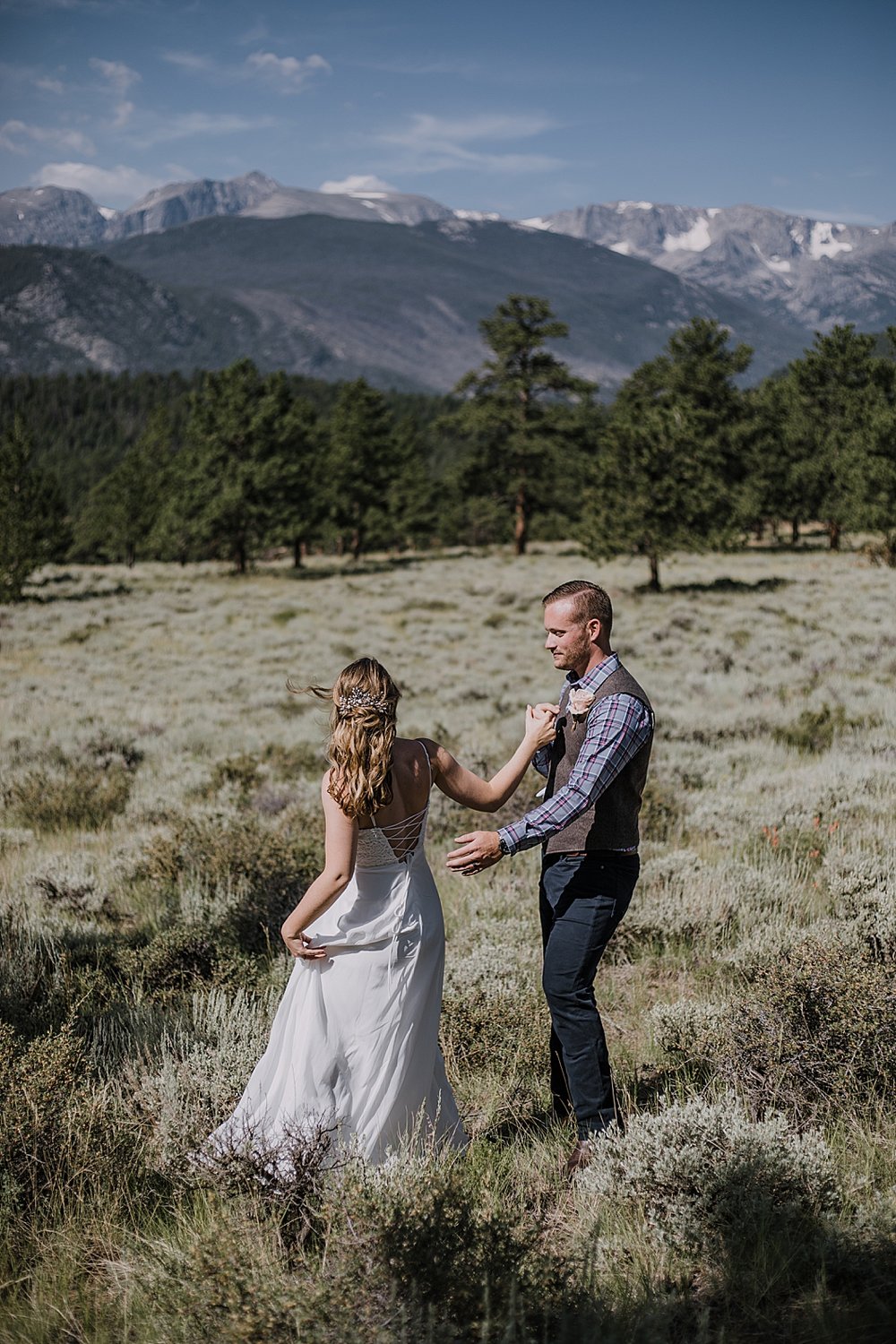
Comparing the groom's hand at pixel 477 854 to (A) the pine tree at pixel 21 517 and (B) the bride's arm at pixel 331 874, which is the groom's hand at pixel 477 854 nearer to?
(B) the bride's arm at pixel 331 874

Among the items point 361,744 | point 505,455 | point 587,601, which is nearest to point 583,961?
point 361,744

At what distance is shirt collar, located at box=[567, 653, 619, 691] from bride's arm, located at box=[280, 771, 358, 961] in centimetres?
106

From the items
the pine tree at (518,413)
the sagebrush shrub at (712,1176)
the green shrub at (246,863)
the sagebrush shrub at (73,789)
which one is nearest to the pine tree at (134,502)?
the pine tree at (518,413)

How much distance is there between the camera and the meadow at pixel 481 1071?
8.05ft

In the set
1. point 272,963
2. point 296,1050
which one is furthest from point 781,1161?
point 272,963

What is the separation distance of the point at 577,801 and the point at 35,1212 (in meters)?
2.26

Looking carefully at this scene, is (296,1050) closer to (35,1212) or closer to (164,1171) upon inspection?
(164,1171)

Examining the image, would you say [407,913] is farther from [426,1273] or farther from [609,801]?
[426,1273]

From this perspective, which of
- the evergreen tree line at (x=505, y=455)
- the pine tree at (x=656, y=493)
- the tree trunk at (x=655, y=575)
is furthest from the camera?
the evergreen tree line at (x=505, y=455)

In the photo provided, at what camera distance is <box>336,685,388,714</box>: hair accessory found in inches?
123

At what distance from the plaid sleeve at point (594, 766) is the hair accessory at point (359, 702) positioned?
627 millimetres

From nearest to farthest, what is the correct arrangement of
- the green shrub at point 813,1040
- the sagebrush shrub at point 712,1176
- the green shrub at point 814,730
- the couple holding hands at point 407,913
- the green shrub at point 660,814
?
the sagebrush shrub at point 712,1176 → the couple holding hands at point 407,913 → the green shrub at point 813,1040 → the green shrub at point 660,814 → the green shrub at point 814,730

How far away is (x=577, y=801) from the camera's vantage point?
324 cm

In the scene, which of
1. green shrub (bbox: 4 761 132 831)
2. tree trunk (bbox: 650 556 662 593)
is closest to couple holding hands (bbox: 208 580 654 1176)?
green shrub (bbox: 4 761 132 831)
